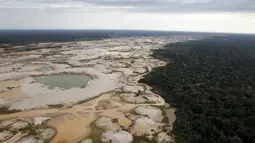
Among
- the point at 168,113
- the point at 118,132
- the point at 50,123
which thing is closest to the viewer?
the point at 118,132

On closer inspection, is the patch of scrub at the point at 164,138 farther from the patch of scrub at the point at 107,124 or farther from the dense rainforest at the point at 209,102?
the patch of scrub at the point at 107,124

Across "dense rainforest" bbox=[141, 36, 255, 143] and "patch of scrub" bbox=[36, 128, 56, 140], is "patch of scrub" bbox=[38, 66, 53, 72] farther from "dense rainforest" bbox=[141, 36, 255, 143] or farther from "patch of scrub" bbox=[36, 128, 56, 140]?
"patch of scrub" bbox=[36, 128, 56, 140]

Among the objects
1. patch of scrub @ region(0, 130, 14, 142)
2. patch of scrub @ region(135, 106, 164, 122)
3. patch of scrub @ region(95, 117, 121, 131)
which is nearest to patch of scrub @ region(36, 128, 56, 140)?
patch of scrub @ region(0, 130, 14, 142)

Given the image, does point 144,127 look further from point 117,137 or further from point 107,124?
point 107,124

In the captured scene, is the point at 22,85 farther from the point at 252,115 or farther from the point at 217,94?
the point at 252,115

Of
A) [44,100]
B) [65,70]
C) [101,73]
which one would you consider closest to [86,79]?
[101,73]

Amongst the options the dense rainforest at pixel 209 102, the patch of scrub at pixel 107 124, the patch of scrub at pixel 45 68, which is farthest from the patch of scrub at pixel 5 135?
the patch of scrub at pixel 45 68

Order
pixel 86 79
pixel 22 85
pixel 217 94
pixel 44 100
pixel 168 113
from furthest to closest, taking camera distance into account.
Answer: pixel 86 79 → pixel 22 85 → pixel 217 94 → pixel 44 100 → pixel 168 113
